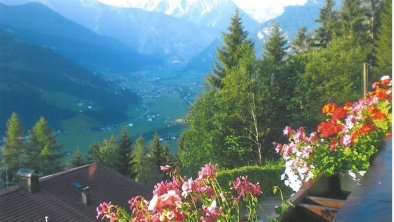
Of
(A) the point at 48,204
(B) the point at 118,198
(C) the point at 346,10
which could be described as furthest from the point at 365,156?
(C) the point at 346,10

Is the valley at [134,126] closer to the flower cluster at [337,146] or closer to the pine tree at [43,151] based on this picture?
the pine tree at [43,151]

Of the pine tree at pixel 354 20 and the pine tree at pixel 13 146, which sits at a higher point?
the pine tree at pixel 354 20

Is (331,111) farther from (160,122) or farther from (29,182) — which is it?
(160,122)

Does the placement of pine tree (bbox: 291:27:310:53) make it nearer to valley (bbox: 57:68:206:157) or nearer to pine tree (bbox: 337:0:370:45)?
pine tree (bbox: 337:0:370:45)

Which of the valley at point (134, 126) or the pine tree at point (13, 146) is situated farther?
the valley at point (134, 126)

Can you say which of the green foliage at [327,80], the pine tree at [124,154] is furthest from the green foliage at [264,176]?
the pine tree at [124,154]

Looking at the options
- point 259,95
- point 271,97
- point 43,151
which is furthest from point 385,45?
point 43,151

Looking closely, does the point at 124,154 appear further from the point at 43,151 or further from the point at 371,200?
the point at 371,200
